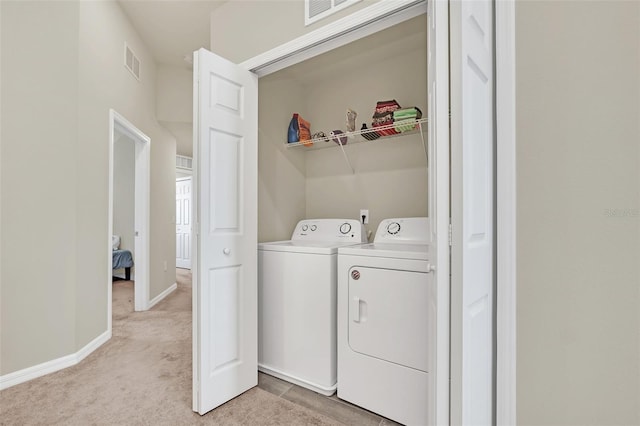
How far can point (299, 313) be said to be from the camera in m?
1.98

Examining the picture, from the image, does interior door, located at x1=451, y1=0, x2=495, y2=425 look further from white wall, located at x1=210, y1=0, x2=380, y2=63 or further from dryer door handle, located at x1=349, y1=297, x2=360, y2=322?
white wall, located at x1=210, y1=0, x2=380, y2=63

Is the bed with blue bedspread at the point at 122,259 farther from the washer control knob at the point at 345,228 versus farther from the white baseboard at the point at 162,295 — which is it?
the washer control knob at the point at 345,228

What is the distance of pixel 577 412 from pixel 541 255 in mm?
595

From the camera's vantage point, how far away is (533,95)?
1.24 metres

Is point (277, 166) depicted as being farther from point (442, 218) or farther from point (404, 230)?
point (442, 218)

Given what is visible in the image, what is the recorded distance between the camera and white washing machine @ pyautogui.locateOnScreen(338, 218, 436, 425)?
155 cm

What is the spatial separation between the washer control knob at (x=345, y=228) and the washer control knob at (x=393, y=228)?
30cm

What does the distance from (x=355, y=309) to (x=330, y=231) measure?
813 mm

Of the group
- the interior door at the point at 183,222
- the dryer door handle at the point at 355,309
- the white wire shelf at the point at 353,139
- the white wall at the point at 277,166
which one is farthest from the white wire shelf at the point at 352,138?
the interior door at the point at 183,222

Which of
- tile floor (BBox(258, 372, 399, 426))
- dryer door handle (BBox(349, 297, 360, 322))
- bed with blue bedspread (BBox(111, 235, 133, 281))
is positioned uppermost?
dryer door handle (BBox(349, 297, 360, 322))

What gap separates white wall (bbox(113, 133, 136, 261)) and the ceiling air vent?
204 centimetres

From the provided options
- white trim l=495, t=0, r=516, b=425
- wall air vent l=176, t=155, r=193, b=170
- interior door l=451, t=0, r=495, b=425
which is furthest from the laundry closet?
wall air vent l=176, t=155, r=193, b=170

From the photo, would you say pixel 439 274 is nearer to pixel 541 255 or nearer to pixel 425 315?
pixel 541 255

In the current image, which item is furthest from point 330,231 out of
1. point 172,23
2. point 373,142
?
point 172,23
